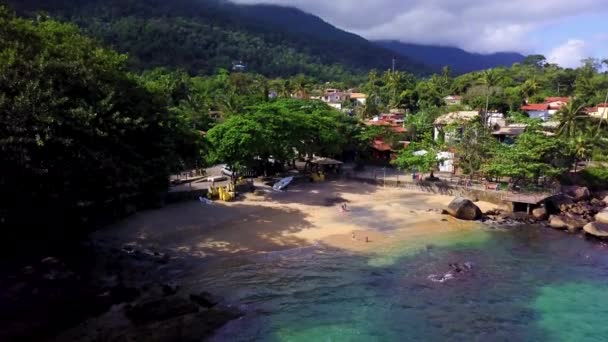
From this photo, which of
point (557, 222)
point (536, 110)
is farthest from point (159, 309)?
point (536, 110)

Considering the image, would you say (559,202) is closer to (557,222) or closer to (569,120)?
(557,222)

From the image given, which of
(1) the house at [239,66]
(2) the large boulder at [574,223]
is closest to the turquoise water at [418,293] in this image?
(2) the large boulder at [574,223]

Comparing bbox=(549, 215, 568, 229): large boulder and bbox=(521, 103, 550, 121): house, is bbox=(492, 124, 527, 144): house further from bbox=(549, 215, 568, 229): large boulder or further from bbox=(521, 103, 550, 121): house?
bbox=(521, 103, 550, 121): house

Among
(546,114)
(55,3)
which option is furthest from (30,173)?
(55,3)

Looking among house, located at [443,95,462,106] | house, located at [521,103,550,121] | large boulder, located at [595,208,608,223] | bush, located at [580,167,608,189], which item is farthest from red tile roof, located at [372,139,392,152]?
house, located at [443,95,462,106]

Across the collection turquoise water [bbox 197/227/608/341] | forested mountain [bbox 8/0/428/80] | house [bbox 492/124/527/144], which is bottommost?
turquoise water [bbox 197/227/608/341]

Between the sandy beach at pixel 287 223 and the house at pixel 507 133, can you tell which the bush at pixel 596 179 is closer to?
the house at pixel 507 133
